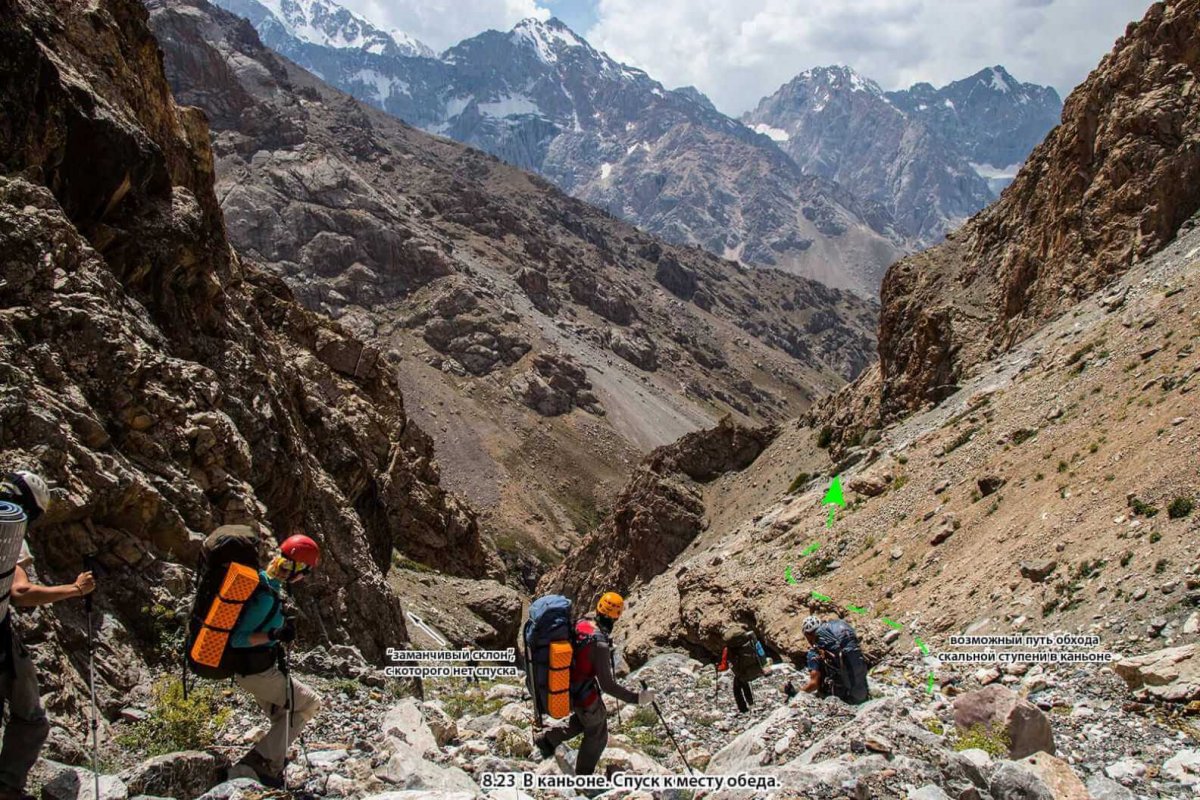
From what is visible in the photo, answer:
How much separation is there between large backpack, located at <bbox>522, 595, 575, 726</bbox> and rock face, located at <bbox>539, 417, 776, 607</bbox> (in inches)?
1548

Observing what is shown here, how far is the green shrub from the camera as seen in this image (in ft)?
28.4

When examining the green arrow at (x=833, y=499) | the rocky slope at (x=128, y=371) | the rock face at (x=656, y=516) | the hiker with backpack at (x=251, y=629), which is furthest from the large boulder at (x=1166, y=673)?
the rock face at (x=656, y=516)

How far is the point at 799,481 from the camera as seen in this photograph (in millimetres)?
45094

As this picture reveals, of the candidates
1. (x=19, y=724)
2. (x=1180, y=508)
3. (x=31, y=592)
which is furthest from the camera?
(x=1180, y=508)

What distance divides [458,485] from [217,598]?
308 feet

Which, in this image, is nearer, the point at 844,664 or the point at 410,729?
the point at 410,729

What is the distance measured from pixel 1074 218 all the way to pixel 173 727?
39145mm

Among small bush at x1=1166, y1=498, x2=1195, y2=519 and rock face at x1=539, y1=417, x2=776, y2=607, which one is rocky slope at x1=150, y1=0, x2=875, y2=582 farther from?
small bush at x1=1166, y1=498, x2=1195, y2=519

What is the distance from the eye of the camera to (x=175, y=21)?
17138 centimetres

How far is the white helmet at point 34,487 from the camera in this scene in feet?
20.6

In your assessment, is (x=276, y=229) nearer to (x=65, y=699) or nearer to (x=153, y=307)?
(x=153, y=307)

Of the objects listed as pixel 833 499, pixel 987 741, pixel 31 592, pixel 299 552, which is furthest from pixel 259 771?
pixel 833 499

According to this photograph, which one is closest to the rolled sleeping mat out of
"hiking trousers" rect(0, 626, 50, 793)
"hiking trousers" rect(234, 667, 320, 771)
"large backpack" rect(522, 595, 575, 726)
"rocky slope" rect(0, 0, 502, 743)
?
"hiking trousers" rect(0, 626, 50, 793)

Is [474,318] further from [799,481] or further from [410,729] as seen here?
[410,729]
